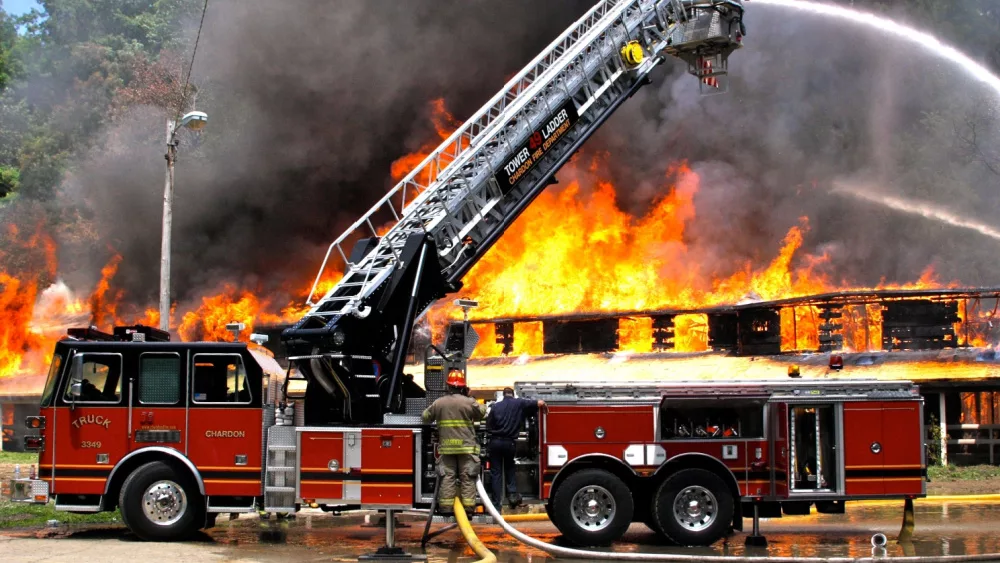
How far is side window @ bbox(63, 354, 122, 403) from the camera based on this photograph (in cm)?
1258

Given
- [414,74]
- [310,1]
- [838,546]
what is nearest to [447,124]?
[414,74]

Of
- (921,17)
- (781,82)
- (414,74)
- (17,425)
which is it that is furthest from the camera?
(921,17)

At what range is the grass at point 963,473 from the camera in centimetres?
1833

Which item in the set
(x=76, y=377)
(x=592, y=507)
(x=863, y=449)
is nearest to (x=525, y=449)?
(x=592, y=507)

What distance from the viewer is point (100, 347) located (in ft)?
41.6

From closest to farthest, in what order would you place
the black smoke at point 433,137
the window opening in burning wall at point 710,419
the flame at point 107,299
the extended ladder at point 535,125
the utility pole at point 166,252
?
the window opening in burning wall at point 710,419 → the extended ladder at point 535,125 → the utility pole at point 166,252 → the black smoke at point 433,137 → the flame at point 107,299

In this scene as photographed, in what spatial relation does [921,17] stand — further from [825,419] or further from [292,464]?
[292,464]

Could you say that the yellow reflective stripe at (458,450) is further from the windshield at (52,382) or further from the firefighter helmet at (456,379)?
the windshield at (52,382)

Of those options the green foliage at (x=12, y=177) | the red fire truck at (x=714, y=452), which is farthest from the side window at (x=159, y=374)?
the green foliage at (x=12, y=177)

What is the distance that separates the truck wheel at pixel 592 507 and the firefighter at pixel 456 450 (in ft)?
3.18

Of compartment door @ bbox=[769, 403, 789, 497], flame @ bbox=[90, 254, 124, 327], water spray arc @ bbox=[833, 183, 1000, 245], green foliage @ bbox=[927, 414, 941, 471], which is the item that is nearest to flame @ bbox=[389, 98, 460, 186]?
flame @ bbox=[90, 254, 124, 327]

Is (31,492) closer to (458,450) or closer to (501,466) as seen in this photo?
(458,450)

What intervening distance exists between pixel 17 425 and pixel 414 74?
12636mm

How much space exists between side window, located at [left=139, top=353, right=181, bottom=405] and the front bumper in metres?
1.42
